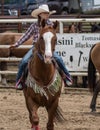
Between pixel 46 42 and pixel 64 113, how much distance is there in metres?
3.32

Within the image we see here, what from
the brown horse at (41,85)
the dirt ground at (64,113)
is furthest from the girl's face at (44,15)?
the dirt ground at (64,113)

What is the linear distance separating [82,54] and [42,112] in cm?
321

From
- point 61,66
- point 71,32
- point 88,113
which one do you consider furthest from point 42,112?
point 71,32

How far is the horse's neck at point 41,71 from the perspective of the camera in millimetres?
5961

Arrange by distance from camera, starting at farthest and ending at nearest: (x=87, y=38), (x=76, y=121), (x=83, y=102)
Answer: (x=87, y=38)
(x=83, y=102)
(x=76, y=121)

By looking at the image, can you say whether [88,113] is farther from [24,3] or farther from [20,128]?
[24,3]

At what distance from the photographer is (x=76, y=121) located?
790 centimetres

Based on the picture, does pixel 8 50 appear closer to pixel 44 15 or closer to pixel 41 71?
pixel 44 15

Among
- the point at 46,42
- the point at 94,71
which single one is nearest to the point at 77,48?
the point at 94,71

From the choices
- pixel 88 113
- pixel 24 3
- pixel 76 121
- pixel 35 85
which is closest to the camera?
pixel 35 85

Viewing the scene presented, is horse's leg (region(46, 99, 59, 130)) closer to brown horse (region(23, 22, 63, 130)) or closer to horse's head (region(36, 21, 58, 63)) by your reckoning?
brown horse (region(23, 22, 63, 130))

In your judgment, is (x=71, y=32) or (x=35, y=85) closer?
(x=35, y=85)

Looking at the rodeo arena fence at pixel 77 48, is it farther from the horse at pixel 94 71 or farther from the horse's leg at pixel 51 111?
A: the horse's leg at pixel 51 111

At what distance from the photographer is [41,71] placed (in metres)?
5.99
